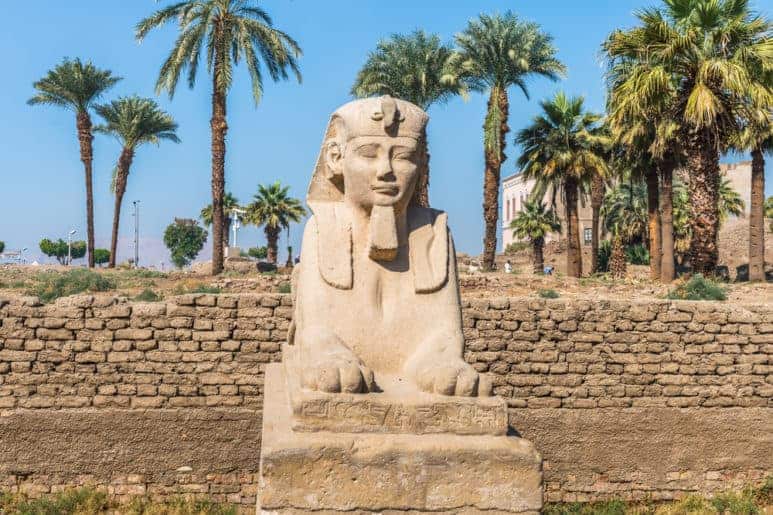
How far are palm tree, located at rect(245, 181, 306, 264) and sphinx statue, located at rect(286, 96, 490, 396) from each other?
101ft

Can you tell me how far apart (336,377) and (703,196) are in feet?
42.2

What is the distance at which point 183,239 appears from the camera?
66.1 metres

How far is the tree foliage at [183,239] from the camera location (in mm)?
65562

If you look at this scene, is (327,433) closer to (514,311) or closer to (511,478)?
(511,478)

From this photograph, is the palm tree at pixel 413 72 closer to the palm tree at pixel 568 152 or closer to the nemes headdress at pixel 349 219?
the palm tree at pixel 568 152

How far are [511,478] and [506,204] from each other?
56158 millimetres

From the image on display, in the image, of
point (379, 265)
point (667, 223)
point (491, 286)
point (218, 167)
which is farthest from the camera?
point (218, 167)

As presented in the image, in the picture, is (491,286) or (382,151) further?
(491,286)

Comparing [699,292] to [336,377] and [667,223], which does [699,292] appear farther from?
[336,377]

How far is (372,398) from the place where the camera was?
3469 millimetres

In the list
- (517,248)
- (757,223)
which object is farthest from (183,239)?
(757,223)

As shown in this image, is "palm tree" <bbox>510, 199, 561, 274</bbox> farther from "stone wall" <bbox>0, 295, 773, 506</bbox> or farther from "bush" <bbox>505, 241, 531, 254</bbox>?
"stone wall" <bbox>0, 295, 773, 506</bbox>

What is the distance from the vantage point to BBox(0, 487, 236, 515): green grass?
730 centimetres

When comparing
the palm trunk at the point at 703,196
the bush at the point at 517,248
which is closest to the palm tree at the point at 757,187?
the palm trunk at the point at 703,196
